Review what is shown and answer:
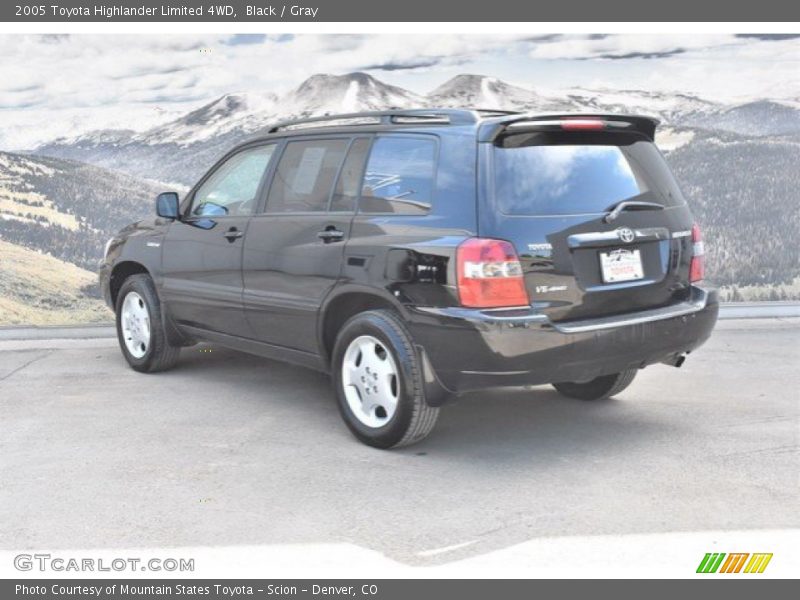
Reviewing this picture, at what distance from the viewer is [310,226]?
217 inches

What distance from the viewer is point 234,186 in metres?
6.36

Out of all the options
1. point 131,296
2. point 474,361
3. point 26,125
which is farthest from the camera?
point 26,125

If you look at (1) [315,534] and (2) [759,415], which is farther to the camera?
(2) [759,415]

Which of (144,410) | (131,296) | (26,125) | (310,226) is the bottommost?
(144,410)

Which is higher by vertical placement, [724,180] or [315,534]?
[724,180]

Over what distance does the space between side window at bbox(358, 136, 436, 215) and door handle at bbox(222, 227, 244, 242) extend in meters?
1.15

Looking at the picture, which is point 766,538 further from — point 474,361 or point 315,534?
point 315,534

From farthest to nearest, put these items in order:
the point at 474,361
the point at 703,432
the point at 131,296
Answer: the point at 131,296 < the point at 703,432 < the point at 474,361

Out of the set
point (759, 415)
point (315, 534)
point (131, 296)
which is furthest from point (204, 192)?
point (759, 415)

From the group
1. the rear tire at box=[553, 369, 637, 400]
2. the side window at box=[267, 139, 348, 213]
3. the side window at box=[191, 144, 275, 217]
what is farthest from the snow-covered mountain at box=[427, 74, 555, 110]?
the rear tire at box=[553, 369, 637, 400]

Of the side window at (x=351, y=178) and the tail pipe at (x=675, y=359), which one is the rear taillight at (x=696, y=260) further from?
the side window at (x=351, y=178)

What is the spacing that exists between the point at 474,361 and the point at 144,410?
8.34ft

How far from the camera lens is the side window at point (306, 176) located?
5559mm

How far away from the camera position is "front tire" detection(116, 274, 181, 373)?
22.7 feet
